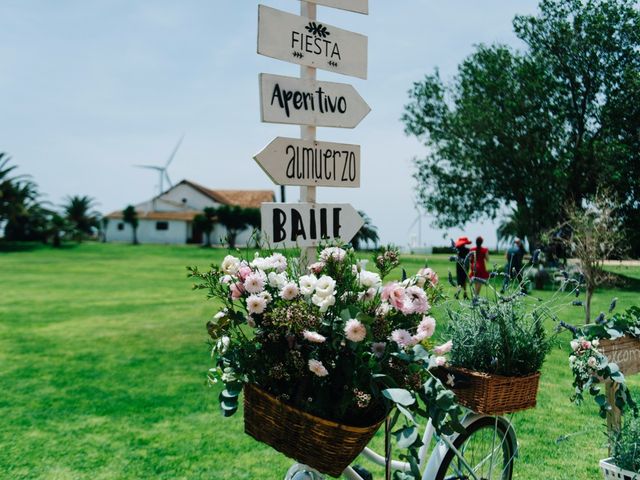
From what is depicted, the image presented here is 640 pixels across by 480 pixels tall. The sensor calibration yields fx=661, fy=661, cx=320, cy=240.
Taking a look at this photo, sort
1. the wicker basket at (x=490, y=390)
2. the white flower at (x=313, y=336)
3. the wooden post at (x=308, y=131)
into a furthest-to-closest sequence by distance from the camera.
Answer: the wooden post at (x=308, y=131) < the wicker basket at (x=490, y=390) < the white flower at (x=313, y=336)

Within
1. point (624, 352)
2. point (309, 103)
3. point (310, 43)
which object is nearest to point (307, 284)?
point (309, 103)

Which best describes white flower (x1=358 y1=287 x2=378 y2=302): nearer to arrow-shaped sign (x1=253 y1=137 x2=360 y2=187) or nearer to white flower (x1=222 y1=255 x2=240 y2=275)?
white flower (x1=222 y1=255 x2=240 y2=275)

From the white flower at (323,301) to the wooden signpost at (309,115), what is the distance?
1434 millimetres

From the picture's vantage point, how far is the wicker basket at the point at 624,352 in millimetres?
3943

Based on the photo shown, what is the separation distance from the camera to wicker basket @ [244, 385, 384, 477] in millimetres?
2445

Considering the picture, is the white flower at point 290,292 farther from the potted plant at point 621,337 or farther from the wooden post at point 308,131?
the potted plant at point 621,337

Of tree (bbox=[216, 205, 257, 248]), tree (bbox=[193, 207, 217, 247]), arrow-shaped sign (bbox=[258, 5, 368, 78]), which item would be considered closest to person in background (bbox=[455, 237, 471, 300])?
arrow-shaped sign (bbox=[258, 5, 368, 78])

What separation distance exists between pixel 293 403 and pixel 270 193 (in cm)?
7022

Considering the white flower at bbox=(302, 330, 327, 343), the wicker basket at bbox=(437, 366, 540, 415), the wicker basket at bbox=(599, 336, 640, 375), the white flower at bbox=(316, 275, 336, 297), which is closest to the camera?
the white flower at bbox=(302, 330, 327, 343)

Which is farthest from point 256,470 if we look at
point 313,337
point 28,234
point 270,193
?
point 270,193

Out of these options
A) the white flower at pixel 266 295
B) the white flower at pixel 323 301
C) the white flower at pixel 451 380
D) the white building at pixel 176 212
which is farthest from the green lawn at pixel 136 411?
the white building at pixel 176 212

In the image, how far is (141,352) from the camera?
1100cm

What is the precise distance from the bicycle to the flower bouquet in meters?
0.49

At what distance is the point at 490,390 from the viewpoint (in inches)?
119
